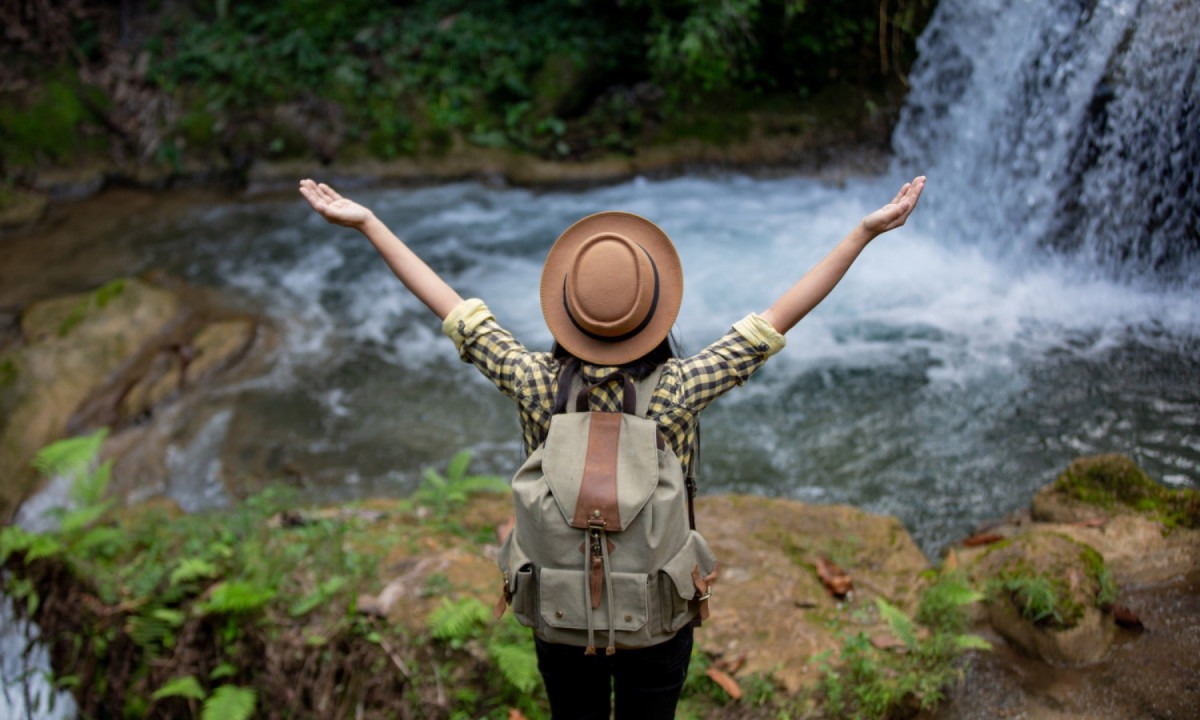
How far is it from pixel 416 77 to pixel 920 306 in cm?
765

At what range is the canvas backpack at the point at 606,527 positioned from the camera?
237cm

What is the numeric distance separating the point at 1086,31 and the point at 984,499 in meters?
4.74

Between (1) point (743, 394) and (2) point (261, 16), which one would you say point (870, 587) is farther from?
(2) point (261, 16)

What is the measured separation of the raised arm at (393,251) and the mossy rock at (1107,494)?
3.63m

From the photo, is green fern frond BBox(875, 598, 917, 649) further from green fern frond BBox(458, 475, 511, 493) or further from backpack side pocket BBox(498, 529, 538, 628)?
green fern frond BBox(458, 475, 511, 493)

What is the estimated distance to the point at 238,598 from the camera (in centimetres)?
429

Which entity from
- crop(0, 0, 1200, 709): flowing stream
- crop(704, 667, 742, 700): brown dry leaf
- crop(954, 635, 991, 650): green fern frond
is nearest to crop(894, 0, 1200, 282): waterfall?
crop(0, 0, 1200, 709): flowing stream

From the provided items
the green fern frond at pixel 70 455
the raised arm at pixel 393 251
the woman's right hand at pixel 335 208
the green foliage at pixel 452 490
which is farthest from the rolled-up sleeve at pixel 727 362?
the green fern frond at pixel 70 455

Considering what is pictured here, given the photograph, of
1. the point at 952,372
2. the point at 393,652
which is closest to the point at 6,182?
the point at 393,652

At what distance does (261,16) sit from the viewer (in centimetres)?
1343

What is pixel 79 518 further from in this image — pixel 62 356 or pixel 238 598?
pixel 62 356

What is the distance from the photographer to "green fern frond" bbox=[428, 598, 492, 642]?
13.0ft

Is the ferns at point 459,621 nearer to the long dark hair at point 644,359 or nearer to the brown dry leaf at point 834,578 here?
the brown dry leaf at point 834,578

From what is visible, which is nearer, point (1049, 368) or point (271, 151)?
point (1049, 368)
